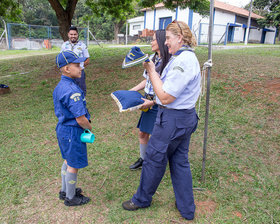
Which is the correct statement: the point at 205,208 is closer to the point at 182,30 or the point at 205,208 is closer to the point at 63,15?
the point at 182,30

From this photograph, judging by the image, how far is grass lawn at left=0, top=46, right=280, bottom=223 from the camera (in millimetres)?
2678

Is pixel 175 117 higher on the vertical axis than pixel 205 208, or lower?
higher

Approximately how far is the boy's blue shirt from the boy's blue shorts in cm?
7

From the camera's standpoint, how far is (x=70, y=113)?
7.88 feet

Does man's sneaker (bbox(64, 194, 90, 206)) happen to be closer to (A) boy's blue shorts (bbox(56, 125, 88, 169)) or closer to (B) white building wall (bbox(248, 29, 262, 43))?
(A) boy's blue shorts (bbox(56, 125, 88, 169))

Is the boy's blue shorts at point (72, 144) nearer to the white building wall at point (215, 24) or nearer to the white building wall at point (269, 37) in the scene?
the white building wall at point (215, 24)

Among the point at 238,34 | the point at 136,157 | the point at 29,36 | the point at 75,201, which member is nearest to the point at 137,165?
the point at 136,157

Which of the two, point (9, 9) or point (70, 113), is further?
point (9, 9)

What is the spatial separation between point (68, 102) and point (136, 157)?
6.44 feet

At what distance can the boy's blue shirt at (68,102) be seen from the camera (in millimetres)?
2297

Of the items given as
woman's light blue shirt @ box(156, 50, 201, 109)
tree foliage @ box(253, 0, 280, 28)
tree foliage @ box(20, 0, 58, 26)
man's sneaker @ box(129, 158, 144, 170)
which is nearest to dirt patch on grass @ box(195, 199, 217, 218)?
man's sneaker @ box(129, 158, 144, 170)

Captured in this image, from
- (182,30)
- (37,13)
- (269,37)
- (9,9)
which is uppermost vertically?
(37,13)

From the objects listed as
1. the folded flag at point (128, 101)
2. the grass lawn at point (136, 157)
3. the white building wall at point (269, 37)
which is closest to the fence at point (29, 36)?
the grass lawn at point (136, 157)

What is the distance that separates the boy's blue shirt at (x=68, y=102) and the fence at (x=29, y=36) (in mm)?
23276
